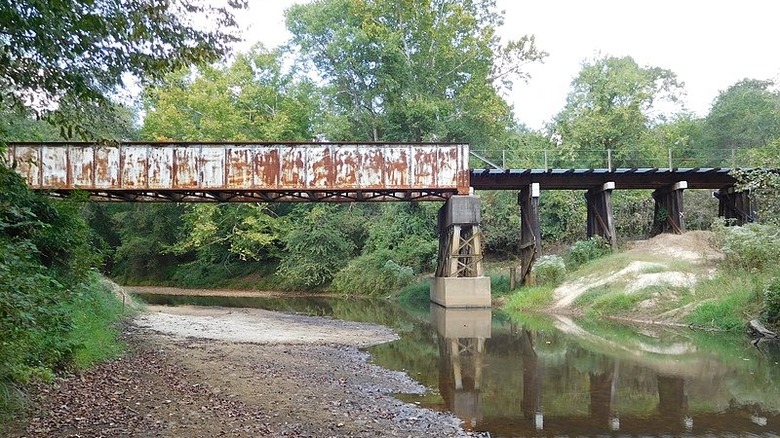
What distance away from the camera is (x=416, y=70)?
45875 millimetres

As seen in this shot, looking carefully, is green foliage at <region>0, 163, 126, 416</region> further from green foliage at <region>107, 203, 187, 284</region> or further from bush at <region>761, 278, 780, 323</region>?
green foliage at <region>107, 203, 187, 284</region>

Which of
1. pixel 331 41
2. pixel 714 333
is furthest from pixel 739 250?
pixel 331 41

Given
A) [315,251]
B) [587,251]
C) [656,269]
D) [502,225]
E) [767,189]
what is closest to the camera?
[767,189]

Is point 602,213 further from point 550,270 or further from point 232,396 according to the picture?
point 232,396

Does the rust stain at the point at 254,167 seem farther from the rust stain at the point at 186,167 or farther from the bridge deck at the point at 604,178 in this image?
the bridge deck at the point at 604,178

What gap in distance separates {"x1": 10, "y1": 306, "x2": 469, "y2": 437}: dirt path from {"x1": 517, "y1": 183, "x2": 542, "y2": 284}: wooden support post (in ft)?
55.3

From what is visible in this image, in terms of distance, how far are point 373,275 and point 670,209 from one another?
1780 cm

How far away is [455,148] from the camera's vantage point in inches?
1066

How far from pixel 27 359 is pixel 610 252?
86.2 feet

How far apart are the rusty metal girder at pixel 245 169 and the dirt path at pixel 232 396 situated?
12.4 metres

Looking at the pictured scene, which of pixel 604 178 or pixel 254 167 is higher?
pixel 254 167

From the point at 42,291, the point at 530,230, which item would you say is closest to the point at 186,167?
the point at 530,230

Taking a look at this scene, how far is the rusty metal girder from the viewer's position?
2556 centimetres

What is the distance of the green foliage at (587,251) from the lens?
93.2 ft
